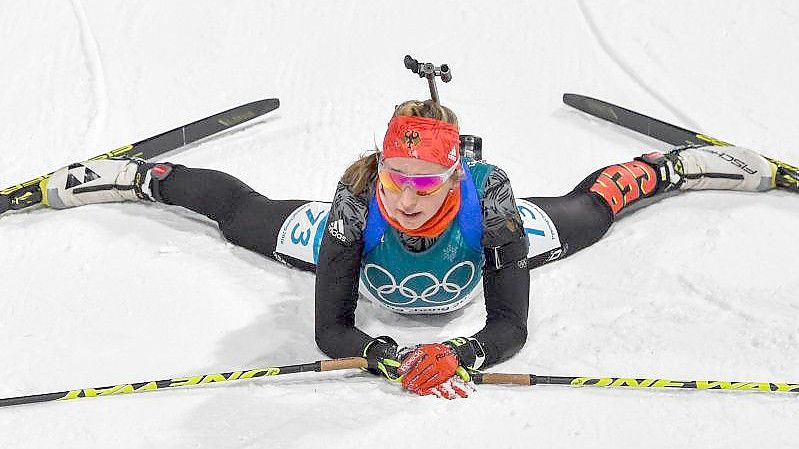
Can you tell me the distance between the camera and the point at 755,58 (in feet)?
18.0

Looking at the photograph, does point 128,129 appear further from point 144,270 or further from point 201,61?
point 144,270

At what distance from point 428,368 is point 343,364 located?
25 centimetres

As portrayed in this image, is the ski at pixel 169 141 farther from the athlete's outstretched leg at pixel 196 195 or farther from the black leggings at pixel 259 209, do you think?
the black leggings at pixel 259 209

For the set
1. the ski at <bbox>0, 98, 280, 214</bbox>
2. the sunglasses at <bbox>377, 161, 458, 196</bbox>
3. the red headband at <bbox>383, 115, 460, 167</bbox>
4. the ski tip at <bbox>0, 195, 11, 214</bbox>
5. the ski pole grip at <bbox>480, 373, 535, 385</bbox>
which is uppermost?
the red headband at <bbox>383, 115, 460, 167</bbox>

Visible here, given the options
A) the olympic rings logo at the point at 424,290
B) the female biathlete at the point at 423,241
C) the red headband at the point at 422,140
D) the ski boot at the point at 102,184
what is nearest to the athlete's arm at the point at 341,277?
the female biathlete at the point at 423,241

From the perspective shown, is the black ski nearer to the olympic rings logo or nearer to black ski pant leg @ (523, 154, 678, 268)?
black ski pant leg @ (523, 154, 678, 268)

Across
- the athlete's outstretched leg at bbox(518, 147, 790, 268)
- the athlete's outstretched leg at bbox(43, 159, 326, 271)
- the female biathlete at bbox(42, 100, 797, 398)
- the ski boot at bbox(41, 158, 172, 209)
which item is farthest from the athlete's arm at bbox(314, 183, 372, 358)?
the ski boot at bbox(41, 158, 172, 209)

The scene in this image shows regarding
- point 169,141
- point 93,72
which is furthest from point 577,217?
point 93,72

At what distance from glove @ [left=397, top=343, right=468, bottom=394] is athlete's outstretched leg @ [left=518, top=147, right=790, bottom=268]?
86cm

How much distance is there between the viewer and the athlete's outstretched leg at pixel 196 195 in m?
3.45

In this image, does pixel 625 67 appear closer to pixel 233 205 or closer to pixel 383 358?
pixel 233 205

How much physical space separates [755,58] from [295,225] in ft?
10.4

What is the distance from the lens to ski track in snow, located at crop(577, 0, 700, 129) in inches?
197

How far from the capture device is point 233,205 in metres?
3.64
